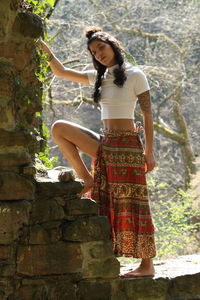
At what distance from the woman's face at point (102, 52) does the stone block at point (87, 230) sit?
41.1 inches

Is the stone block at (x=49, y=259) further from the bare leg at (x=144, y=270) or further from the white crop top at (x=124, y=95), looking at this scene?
the white crop top at (x=124, y=95)

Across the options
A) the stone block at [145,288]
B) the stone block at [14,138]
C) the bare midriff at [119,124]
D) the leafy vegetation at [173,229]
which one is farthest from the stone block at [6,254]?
the leafy vegetation at [173,229]

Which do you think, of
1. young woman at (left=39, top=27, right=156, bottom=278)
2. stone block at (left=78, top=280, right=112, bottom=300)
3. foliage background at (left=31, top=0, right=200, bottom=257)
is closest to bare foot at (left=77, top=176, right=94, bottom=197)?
young woman at (left=39, top=27, right=156, bottom=278)

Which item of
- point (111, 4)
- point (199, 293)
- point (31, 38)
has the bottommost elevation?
point (199, 293)

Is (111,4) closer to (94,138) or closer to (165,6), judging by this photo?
(165,6)

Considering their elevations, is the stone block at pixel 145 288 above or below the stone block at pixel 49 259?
below

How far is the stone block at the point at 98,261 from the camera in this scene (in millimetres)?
3367

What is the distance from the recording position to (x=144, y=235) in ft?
12.0

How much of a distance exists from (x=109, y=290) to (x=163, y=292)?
0.38 metres

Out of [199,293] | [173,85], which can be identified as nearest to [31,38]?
[199,293]

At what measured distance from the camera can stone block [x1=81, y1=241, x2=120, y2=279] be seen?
3.37 m

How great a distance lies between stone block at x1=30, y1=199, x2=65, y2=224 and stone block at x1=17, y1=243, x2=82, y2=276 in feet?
0.52

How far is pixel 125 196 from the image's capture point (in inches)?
144

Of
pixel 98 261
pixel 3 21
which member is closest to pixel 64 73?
pixel 3 21
